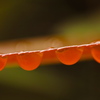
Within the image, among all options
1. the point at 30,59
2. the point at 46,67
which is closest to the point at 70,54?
the point at 30,59

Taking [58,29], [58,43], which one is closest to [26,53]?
[58,43]

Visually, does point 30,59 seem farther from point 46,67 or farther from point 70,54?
point 46,67

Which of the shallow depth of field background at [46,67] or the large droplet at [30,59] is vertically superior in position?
the shallow depth of field background at [46,67]

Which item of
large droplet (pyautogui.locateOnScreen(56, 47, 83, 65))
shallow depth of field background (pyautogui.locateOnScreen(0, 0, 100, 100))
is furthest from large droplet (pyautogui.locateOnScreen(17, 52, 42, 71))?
shallow depth of field background (pyautogui.locateOnScreen(0, 0, 100, 100))

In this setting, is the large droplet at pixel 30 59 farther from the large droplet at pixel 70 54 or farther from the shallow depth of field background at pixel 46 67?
the shallow depth of field background at pixel 46 67

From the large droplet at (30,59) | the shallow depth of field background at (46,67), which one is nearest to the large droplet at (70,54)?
the large droplet at (30,59)

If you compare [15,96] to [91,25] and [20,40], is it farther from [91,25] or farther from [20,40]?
[91,25]

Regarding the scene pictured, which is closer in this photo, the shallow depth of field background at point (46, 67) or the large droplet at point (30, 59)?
the large droplet at point (30, 59)
